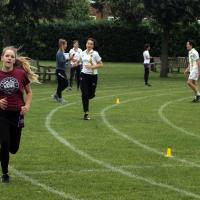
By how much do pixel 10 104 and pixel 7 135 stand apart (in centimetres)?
44

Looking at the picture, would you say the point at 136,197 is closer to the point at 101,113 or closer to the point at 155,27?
the point at 101,113

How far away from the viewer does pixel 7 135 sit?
8594 mm

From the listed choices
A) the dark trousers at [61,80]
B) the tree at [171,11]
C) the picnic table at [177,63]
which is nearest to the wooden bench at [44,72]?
the tree at [171,11]

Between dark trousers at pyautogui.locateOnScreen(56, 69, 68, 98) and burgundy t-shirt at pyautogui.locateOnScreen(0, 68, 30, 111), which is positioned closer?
burgundy t-shirt at pyautogui.locateOnScreen(0, 68, 30, 111)

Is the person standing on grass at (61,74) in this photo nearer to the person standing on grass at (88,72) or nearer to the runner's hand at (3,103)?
the person standing on grass at (88,72)

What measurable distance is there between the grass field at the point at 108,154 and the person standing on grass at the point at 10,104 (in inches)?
18.9

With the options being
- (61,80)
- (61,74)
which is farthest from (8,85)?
(61,74)

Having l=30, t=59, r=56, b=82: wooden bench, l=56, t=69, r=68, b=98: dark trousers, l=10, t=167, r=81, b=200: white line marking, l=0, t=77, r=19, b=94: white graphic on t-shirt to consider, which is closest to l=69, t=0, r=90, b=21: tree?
l=30, t=59, r=56, b=82: wooden bench

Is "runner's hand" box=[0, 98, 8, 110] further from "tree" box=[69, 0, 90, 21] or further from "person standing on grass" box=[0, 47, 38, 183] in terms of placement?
"tree" box=[69, 0, 90, 21]

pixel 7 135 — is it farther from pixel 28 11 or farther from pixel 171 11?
pixel 171 11

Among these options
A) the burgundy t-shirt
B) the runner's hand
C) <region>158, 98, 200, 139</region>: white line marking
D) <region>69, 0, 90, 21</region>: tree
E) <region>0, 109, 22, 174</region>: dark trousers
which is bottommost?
<region>158, 98, 200, 139</region>: white line marking

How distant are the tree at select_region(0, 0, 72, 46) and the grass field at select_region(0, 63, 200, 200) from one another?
36.6ft

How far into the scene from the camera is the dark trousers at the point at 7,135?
855 cm

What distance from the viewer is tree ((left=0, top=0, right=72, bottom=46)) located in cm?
2993
